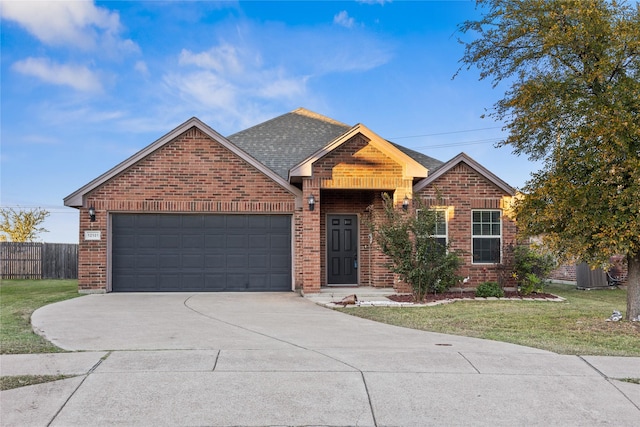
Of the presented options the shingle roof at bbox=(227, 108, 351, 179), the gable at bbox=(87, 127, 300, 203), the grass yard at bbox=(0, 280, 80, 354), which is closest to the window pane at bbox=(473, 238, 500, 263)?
the gable at bbox=(87, 127, 300, 203)

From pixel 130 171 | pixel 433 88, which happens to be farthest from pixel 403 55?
pixel 130 171

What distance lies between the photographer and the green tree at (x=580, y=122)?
9156mm

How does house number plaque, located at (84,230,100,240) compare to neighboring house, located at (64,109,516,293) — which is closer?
neighboring house, located at (64,109,516,293)

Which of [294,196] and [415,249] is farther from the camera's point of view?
[294,196]

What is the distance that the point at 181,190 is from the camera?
14922 mm

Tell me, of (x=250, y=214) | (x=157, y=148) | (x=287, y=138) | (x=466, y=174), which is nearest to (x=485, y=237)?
(x=466, y=174)

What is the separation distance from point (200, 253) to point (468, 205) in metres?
8.03

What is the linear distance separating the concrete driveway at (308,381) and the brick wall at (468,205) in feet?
23.5

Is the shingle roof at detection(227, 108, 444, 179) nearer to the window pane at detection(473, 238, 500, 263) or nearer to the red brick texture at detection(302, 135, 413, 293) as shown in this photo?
the red brick texture at detection(302, 135, 413, 293)

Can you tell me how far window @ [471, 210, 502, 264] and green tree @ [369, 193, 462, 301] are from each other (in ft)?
7.88

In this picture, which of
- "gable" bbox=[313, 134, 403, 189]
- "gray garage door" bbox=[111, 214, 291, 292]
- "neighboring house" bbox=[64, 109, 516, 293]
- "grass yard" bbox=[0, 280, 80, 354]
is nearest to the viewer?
"grass yard" bbox=[0, 280, 80, 354]

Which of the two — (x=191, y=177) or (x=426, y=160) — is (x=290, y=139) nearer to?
(x=426, y=160)

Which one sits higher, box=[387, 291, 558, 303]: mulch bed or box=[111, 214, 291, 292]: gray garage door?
box=[111, 214, 291, 292]: gray garage door

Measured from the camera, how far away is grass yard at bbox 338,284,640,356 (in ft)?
26.2
